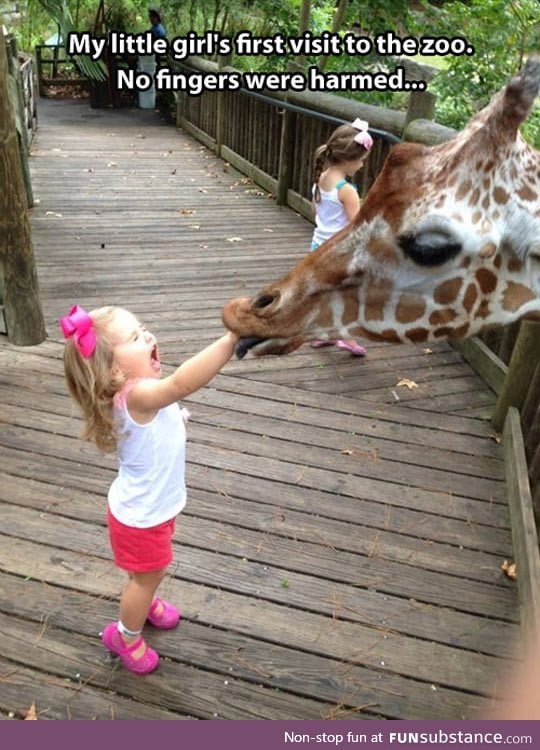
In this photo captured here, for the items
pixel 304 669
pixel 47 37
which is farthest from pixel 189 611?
pixel 47 37

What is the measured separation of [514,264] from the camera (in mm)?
1800

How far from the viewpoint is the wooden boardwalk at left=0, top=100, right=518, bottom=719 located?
92.5 inches

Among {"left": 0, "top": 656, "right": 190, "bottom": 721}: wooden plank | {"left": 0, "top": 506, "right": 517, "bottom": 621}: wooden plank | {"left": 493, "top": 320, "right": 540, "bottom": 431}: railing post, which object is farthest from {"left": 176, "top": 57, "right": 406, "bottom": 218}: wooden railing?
{"left": 0, "top": 656, "right": 190, "bottom": 721}: wooden plank

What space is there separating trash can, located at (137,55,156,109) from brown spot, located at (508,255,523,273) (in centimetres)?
1444

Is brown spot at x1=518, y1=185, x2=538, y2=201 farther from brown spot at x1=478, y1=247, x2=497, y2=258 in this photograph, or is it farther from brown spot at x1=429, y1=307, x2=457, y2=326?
brown spot at x1=429, y1=307, x2=457, y2=326

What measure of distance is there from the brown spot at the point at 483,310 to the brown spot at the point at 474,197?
29 cm

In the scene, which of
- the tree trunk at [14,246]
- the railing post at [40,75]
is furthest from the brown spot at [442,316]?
the railing post at [40,75]

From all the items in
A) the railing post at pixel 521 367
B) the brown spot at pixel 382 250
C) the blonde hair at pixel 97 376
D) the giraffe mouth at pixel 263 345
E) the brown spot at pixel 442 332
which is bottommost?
the railing post at pixel 521 367

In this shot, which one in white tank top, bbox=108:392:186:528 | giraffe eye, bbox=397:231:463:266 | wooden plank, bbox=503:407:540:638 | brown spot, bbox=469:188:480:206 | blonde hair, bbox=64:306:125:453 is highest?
brown spot, bbox=469:188:480:206

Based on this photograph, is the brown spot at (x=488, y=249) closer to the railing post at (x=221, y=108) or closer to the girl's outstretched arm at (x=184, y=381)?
the girl's outstretched arm at (x=184, y=381)

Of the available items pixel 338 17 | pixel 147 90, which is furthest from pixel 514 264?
pixel 147 90

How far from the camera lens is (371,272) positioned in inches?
74.9

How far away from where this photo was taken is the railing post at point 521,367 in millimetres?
3418

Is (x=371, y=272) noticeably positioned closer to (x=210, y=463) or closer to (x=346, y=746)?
(x=346, y=746)
